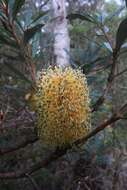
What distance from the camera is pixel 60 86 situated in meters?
1.02

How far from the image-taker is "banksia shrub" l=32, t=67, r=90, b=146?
3.30 feet

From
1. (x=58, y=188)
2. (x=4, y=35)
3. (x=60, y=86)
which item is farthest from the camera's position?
(x=58, y=188)

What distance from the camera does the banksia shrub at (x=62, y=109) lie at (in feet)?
3.30

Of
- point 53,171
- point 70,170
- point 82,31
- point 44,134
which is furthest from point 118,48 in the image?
point 82,31

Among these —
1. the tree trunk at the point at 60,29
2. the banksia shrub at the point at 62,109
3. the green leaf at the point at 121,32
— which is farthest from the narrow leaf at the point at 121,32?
the tree trunk at the point at 60,29

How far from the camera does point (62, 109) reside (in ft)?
3.31

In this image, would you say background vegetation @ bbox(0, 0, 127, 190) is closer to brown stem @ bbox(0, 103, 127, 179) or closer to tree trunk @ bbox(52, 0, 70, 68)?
brown stem @ bbox(0, 103, 127, 179)

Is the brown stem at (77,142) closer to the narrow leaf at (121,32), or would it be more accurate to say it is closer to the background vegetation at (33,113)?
the background vegetation at (33,113)

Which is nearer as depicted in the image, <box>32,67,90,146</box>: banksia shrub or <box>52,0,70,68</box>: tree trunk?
<box>32,67,90,146</box>: banksia shrub

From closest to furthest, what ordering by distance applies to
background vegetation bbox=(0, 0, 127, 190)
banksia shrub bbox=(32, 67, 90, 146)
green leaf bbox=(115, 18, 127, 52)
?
banksia shrub bbox=(32, 67, 90, 146) < green leaf bbox=(115, 18, 127, 52) < background vegetation bbox=(0, 0, 127, 190)

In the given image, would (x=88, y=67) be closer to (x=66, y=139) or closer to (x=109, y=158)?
(x=66, y=139)

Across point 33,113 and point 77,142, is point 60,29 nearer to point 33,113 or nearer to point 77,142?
point 33,113

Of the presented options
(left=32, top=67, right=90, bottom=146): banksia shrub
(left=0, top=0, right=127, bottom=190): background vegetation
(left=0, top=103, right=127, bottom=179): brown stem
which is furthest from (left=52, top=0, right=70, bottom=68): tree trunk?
(left=32, top=67, right=90, bottom=146): banksia shrub

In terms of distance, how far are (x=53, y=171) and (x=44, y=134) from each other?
1.95 m
